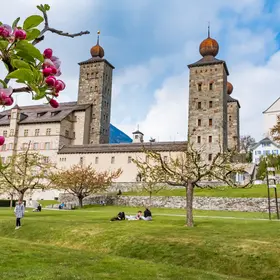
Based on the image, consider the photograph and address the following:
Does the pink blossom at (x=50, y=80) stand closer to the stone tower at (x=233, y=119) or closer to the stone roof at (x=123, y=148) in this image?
the stone roof at (x=123, y=148)

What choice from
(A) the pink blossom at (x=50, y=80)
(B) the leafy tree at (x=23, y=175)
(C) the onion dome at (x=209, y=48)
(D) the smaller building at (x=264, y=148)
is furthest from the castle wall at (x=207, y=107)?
(A) the pink blossom at (x=50, y=80)

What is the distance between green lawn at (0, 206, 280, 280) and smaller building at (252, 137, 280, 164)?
220 feet

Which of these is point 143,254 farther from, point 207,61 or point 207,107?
point 207,61

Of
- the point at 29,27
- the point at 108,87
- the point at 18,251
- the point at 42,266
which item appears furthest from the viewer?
the point at 108,87

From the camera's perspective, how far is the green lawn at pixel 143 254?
1175 centimetres

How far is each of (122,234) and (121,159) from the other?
4357cm

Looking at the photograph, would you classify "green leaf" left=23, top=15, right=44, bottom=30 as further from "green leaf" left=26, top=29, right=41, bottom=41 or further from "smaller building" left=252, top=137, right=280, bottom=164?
"smaller building" left=252, top=137, right=280, bottom=164

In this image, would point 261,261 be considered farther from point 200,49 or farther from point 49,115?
point 49,115

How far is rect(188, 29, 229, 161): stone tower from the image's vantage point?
63.7 m

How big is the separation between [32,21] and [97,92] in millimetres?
76687

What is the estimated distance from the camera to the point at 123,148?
6406cm

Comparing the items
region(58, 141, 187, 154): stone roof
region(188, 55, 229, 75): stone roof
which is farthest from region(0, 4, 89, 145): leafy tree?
region(188, 55, 229, 75): stone roof

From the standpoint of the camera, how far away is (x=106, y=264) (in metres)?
13.0

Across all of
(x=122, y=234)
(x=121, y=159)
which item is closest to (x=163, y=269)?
(x=122, y=234)
